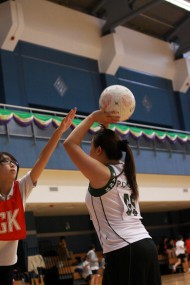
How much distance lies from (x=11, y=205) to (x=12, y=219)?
0.36 feet

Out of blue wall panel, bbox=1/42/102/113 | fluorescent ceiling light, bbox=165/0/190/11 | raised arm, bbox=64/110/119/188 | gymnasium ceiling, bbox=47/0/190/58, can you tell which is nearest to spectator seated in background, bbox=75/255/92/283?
blue wall panel, bbox=1/42/102/113

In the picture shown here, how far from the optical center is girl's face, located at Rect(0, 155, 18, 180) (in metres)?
4.05

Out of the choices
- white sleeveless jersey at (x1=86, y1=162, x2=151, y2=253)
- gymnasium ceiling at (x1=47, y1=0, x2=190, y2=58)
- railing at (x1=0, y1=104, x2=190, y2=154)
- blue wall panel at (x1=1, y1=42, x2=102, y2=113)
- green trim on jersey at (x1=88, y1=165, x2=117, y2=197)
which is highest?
gymnasium ceiling at (x1=47, y1=0, x2=190, y2=58)

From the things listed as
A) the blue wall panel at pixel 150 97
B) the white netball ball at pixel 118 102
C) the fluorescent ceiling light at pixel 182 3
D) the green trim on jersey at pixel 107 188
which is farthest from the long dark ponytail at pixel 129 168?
the blue wall panel at pixel 150 97

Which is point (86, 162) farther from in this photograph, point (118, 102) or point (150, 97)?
point (150, 97)

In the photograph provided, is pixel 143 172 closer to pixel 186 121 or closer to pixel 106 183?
pixel 186 121

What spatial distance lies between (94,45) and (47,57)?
11.0 feet

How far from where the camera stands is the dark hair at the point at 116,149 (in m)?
3.60

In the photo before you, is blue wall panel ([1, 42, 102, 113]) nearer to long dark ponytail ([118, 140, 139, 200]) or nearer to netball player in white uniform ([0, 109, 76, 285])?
netball player in white uniform ([0, 109, 76, 285])

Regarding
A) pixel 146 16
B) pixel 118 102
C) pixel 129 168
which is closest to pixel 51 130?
pixel 146 16

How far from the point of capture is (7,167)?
4.05 meters

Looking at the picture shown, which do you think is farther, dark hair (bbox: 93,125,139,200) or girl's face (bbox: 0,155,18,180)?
girl's face (bbox: 0,155,18,180)

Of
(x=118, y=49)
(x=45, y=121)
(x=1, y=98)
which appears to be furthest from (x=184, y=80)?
(x=45, y=121)

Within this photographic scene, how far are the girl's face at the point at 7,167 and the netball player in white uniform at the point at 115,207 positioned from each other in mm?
734
